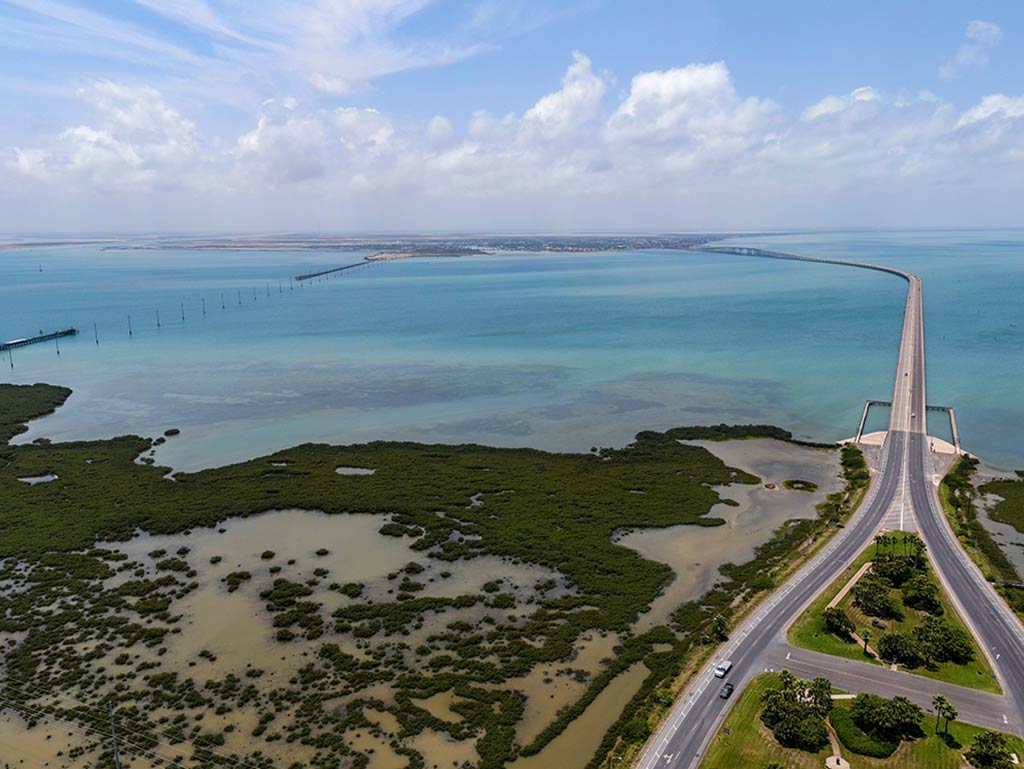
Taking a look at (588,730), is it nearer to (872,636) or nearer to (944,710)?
(944,710)

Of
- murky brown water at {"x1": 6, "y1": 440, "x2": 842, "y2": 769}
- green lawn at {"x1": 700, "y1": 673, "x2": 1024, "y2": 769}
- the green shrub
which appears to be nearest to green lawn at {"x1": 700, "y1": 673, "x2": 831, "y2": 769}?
green lawn at {"x1": 700, "y1": 673, "x2": 1024, "y2": 769}

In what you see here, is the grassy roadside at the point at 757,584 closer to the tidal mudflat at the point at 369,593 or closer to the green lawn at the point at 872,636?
the tidal mudflat at the point at 369,593

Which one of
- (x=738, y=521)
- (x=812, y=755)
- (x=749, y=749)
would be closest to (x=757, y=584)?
(x=738, y=521)

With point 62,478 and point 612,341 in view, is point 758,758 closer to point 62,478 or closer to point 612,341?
point 62,478

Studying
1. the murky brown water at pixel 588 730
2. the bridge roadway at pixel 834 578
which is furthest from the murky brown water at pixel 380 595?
the bridge roadway at pixel 834 578

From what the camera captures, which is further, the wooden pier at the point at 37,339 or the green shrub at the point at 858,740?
the wooden pier at the point at 37,339

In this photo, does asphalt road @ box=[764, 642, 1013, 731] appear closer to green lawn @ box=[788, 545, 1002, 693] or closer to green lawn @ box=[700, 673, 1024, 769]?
green lawn @ box=[788, 545, 1002, 693]

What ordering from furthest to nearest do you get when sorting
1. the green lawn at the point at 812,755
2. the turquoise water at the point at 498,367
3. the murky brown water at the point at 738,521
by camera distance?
1. the turquoise water at the point at 498,367
2. the murky brown water at the point at 738,521
3. the green lawn at the point at 812,755
